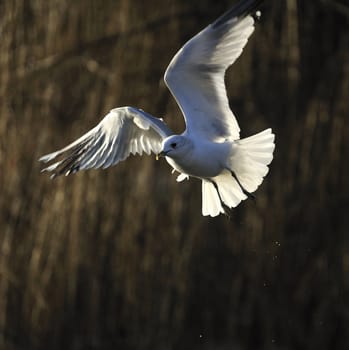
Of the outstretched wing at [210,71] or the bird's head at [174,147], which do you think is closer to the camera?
the bird's head at [174,147]

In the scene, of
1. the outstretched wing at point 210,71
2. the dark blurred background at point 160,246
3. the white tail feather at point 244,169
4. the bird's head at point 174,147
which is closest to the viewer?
the bird's head at point 174,147

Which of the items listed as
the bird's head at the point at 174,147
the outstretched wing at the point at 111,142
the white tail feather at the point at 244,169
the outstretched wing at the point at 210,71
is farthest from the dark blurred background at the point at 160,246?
the bird's head at the point at 174,147

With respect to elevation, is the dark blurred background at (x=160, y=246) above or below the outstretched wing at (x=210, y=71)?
below

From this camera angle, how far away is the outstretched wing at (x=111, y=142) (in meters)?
4.51

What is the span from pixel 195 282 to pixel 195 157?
5.63 feet

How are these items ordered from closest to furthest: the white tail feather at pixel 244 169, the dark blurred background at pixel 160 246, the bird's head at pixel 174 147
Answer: the bird's head at pixel 174 147 < the white tail feather at pixel 244 169 < the dark blurred background at pixel 160 246

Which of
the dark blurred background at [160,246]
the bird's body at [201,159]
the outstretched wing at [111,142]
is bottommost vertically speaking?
the dark blurred background at [160,246]

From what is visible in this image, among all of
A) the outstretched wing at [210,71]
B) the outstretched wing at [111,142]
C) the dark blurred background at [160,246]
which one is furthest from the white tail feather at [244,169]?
the dark blurred background at [160,246]

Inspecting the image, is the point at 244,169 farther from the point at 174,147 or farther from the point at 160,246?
the point at 160,246

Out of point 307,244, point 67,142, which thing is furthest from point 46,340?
point 307,244

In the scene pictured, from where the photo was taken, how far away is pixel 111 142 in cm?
466

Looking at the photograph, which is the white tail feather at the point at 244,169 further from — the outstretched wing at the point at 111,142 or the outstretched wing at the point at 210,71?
the outstretched wing at the point at 111,142

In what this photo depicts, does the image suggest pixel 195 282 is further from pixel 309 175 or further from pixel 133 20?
pixel 133 20

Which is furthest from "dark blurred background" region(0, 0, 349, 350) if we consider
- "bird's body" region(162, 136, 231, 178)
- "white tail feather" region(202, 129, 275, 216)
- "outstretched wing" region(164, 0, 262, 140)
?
"bird's body" region(162, 136, 231, 178)
